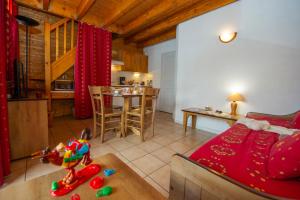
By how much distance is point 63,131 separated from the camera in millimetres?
2760

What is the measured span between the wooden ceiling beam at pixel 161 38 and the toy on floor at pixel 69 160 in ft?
14.0

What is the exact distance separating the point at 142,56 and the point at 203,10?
9.67ft

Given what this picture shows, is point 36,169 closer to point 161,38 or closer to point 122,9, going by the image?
point 122,9

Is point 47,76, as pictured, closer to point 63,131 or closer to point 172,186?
point 63,131

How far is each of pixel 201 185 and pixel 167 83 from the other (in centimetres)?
450

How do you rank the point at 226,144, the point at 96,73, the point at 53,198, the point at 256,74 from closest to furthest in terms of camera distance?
the point at 53,198 → the point at 226,144 → the point at 256,74 → the point at 96,73

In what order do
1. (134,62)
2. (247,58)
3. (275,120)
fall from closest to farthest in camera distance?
(275,120), (247,58), (134,62)

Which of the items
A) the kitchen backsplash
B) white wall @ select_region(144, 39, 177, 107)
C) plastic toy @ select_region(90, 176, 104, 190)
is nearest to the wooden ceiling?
white wall @ select_region(144, 39, 177, 107)

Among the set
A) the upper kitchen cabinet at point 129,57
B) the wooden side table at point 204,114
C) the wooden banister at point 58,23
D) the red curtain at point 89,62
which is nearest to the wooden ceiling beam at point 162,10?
the red curtain at point 89,62

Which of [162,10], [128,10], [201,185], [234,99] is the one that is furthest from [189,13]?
[201,185]

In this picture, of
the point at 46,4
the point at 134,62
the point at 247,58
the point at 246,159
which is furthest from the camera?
the point at 134,62

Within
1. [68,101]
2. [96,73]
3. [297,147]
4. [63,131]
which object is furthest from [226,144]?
[68,101]

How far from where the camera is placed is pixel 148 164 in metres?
1.75

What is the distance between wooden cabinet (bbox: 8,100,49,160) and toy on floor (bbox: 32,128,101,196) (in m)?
1.41
